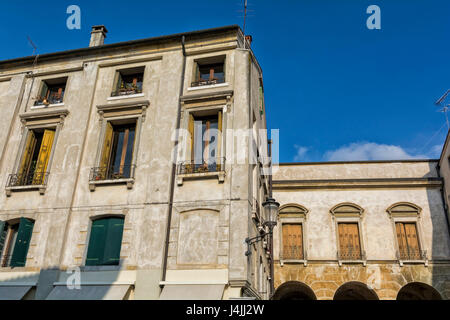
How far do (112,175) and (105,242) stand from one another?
2.47 metres

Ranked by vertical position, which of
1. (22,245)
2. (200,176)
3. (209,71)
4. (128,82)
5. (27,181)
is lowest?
(22,245)

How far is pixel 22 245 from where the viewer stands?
12.9 m

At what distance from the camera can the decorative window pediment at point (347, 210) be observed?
21781 millimetres

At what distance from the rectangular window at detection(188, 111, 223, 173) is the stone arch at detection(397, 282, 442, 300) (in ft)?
43.6

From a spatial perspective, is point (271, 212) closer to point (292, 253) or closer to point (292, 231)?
point (292, 253)

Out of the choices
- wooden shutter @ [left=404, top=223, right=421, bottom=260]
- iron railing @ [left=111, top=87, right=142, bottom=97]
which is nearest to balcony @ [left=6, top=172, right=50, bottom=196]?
iron railing @ [left=111, top=87, right=142, bottom=97]

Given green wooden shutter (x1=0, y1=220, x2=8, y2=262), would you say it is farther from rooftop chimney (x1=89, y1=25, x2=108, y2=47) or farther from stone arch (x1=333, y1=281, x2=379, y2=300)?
stone arch (x1=333, y1=281, x2=379, y2=300)

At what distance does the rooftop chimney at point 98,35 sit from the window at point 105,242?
9.02 meters

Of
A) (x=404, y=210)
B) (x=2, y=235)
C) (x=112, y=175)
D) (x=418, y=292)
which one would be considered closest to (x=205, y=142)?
(x=112, y=175)

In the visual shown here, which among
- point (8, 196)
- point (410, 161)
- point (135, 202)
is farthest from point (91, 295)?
point (410, 161)

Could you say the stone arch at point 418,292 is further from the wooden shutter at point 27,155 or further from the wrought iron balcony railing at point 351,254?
the wooden shutter at point 27,155

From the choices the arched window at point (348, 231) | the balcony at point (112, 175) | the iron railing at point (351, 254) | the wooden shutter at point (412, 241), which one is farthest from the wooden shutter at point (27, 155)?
the wooden shutter at point (412, 241)

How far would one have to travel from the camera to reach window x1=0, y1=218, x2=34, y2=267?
42.2 ft
